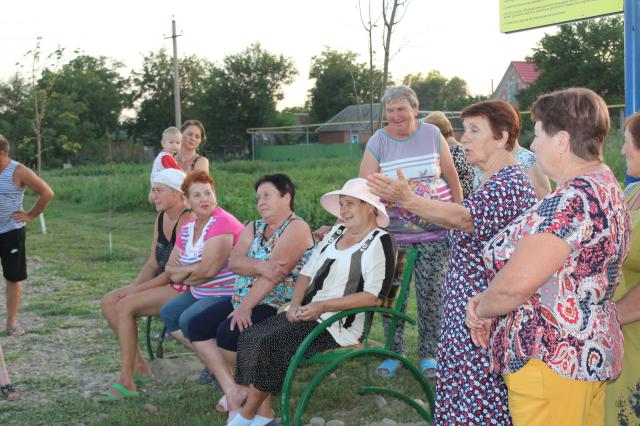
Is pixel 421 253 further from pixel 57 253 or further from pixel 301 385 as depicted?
pixel 57 253

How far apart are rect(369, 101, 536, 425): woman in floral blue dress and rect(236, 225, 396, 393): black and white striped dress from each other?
0.90 meters

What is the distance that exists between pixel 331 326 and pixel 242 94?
54.8 m

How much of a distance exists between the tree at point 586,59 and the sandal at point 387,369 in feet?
119

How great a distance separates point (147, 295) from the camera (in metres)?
5.31

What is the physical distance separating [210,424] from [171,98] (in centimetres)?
5706

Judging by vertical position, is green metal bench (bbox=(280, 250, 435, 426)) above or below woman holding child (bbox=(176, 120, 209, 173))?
below

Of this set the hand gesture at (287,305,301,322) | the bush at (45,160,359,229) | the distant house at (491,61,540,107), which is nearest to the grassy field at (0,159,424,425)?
the bush at (45,160,359,229)

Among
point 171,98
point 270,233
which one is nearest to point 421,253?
point 270,233

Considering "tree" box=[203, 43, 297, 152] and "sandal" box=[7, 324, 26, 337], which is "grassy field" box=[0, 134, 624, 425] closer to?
"sandal" box=[7, 324, 26, 337]

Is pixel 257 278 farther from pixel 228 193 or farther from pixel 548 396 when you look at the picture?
pixel 228 193

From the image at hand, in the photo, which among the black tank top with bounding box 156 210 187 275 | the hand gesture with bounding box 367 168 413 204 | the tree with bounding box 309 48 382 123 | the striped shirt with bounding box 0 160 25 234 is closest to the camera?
the hand gesture with bounding box 367 168 413 204

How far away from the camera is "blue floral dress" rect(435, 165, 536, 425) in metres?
2.94

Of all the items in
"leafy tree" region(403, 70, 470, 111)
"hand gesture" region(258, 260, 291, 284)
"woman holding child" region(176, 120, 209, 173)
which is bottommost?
"hand gesture" region(258, 260, 291, 284)

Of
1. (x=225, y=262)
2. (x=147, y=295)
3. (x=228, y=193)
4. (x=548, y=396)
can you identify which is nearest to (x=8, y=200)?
(x=147, y=295)
